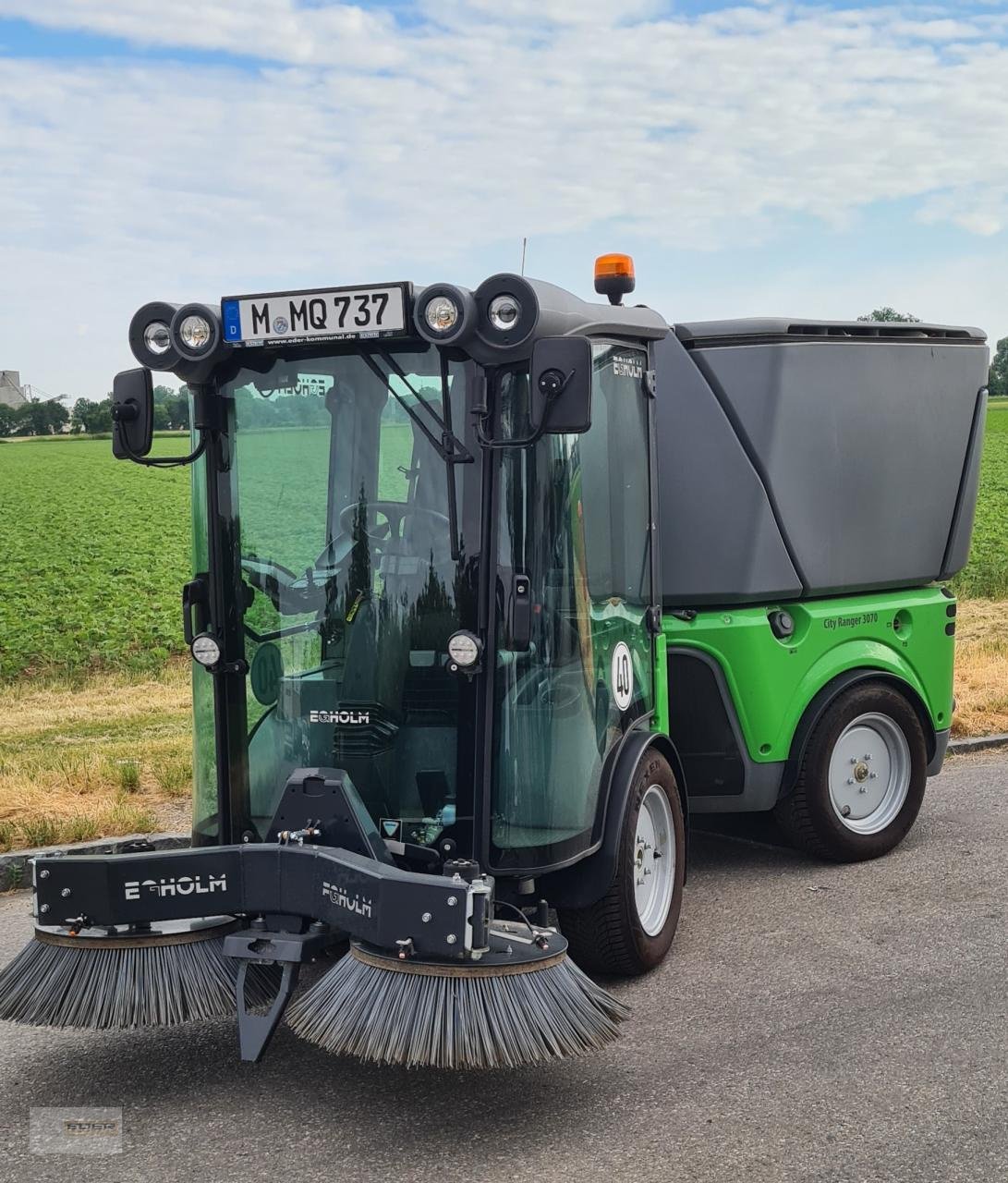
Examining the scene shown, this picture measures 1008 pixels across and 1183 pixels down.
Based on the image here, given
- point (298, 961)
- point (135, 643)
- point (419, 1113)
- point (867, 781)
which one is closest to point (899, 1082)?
point (419, 1113)

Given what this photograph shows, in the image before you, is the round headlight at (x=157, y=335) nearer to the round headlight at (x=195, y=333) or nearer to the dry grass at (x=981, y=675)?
the round headlight at (x=195, y=333)

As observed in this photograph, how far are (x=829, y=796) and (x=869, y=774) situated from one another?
0.36 metres

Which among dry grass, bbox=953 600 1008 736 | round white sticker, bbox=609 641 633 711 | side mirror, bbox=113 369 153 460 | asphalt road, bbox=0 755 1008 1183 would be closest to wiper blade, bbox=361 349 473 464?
side mirror, bbox=113 369 153 460

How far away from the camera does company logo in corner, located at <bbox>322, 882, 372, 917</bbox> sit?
12.7ft

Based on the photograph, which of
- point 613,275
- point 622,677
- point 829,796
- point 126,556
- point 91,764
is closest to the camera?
point 622,677

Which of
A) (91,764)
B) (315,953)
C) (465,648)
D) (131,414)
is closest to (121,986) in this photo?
(315,953)

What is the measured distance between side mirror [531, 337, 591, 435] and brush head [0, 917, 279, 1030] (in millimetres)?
1833

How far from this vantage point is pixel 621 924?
4.71 metres

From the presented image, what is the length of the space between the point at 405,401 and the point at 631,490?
1166 mm

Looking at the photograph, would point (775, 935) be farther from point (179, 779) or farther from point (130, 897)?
point (179, 779)

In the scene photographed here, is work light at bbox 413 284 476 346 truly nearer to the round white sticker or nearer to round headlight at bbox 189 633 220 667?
round headlight at bbox 189 633 220 667

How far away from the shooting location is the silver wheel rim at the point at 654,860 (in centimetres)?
502

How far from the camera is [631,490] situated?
202 inches

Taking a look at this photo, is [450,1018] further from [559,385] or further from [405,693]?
[559,385]
